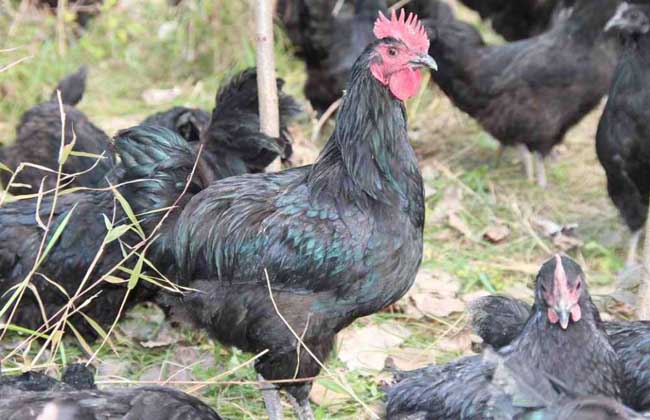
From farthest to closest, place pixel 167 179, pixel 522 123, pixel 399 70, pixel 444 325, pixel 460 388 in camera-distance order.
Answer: pixel 522 123 → pixel 444 325 → pixel 167 179 → pixel 399 70 → pixel 460 388

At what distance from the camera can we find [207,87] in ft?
25.3

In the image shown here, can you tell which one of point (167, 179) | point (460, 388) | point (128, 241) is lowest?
point (460, 388)

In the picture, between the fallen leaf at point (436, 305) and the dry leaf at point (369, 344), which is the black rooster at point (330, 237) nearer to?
the dry leaf at point (369, 344)

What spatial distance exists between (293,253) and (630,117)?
7.86 ft

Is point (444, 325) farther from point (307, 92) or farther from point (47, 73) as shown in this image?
point (47, 73)

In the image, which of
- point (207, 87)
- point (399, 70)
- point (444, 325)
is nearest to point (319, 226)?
point (399, 70)

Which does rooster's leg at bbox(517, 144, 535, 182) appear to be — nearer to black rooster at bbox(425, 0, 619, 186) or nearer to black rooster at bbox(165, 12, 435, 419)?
black rooster at bbox(425, 0, 619, 186)

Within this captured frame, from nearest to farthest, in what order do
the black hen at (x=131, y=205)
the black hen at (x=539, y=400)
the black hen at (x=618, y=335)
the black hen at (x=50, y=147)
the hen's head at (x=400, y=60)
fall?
the black hen at (x=539, y=400)
the black hen at (x=618, y=335)
the hen's head at (x=400, y=60)
the black hen at (x=131, y=205)
the black hen at (x=50, y=147)

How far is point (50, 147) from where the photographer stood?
5.21 meters

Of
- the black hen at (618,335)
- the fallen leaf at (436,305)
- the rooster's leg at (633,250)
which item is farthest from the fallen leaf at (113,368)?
the rooster's leg at (633,250)

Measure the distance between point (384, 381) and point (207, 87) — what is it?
4.18 meters

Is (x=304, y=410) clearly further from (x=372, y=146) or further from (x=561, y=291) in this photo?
(x=561, y=291)

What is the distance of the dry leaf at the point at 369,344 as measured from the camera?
453cm

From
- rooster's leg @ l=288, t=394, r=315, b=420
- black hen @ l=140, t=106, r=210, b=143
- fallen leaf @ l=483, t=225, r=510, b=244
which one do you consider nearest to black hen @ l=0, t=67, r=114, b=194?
black hen @ l=140, t=106, r=210, b=143
